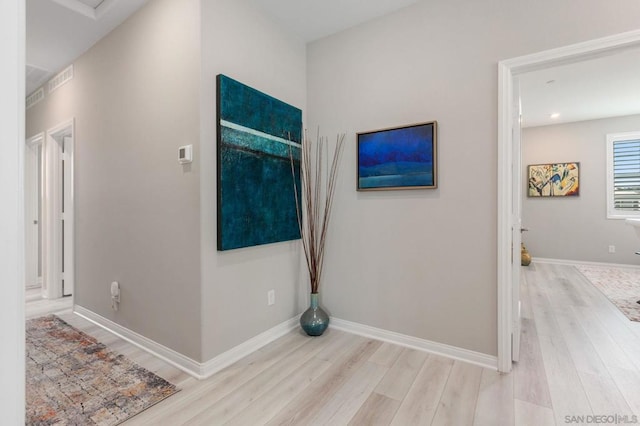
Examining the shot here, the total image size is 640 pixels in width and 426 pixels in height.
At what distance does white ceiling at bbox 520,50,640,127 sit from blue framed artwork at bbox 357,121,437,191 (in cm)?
172

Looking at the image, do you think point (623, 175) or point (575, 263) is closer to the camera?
point (623, 175)

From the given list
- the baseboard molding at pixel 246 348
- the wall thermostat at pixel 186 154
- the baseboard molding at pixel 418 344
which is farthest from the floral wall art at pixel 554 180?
the wall thermostat at pixel 186 154

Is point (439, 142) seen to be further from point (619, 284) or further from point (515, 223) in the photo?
point (619, 284)

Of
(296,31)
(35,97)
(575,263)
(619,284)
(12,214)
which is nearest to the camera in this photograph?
(12,214)

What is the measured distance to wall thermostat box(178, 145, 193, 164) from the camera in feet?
6.56

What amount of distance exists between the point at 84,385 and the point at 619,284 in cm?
583

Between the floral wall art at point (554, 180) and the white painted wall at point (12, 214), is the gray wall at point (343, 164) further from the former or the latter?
the floral wall art at point (554, 180)

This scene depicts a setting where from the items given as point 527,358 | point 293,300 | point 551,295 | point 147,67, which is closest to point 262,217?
point 293,300

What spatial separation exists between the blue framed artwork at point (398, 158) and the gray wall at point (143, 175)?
132 cm

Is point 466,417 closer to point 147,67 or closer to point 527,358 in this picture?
point 527,358

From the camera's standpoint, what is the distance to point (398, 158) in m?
2.40

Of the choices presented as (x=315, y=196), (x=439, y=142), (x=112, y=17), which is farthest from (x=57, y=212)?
(x=439, y=142)

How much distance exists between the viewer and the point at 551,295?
3.62 m

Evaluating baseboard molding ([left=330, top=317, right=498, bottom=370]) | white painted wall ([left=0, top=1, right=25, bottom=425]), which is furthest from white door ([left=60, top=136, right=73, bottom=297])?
white painted wall ([left=0, top=1, right=25, bottom=425])
